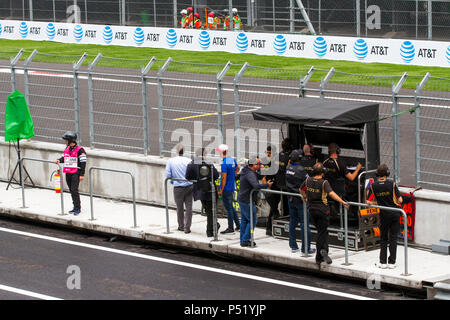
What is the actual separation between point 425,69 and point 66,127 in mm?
13536

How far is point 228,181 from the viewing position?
15664 mm

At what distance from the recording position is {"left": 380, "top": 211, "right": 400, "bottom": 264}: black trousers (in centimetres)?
1331

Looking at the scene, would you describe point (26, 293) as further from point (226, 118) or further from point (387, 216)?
point (226, 118)

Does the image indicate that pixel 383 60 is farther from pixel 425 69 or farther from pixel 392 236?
pixel 392 236

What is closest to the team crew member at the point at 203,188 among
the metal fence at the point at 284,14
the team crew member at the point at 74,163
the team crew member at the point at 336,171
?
the team crew member at the point at 336,171

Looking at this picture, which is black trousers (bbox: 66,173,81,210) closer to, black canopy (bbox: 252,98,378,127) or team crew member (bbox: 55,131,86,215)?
team crew member (bbox: 55,131,86,215)

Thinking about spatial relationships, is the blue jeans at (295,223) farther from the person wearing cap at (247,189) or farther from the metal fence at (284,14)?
the metal fence at (284,14)

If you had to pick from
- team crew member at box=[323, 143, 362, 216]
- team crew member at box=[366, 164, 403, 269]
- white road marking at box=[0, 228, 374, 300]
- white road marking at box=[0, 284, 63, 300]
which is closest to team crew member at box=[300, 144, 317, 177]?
team crew member at box=[323, 143, 362, 216]

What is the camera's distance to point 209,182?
15.6 m

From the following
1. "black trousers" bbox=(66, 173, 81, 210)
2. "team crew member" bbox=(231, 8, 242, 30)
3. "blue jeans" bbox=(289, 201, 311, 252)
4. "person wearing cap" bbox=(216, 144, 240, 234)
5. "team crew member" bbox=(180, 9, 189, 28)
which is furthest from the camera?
"team crew member" bbox=(180, 9, 189, 28)

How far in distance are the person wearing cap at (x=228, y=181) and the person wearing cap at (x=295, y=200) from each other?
134 cm

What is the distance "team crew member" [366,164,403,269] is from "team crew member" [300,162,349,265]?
72 cm

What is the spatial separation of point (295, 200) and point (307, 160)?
1.03m
